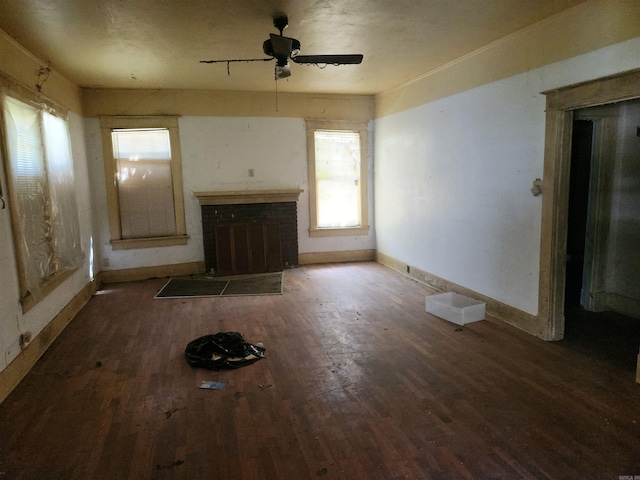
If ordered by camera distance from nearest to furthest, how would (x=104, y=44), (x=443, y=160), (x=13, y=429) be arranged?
(x=13, y=429) < (x=104, y=44) < (x=443, y=160)

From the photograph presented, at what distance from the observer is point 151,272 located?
6367 mm

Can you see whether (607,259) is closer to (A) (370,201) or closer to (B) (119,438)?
(A) (370,201)

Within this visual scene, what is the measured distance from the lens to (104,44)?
3895 millimetres

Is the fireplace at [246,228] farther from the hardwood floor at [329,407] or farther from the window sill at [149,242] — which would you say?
the hardwood floor at [329,407]

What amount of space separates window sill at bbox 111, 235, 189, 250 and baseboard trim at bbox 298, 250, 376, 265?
6.47 ft

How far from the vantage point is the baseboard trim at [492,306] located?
380cm

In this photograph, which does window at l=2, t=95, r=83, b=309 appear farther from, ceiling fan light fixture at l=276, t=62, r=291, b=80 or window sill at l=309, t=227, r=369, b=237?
window sill at l=309, t=227, r=369, b=237

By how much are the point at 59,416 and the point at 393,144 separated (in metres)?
5.37

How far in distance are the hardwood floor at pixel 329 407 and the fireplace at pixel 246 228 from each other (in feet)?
7.33

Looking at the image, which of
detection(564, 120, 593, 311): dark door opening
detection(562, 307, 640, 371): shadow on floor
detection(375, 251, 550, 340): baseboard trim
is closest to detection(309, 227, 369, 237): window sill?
detection(375, 251, 550, 340): baseboard trim

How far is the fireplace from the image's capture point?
6414 mm

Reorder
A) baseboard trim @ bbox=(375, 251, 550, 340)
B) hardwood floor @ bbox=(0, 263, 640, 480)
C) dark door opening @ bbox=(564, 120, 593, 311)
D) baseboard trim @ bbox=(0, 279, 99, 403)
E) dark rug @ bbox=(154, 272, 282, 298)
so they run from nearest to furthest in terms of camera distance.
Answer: hardwood floor @ bbox=(0, 263, 640, 480)
baseboard trim @ bbox=(0, 279, 99, 403)
baseboard trim @ bbox=(375, 251, 550, 340)
dark door opening @ bbox=(564, 120, 593, 311)
dark rug @ bbox=(154, 272, 282, 298)

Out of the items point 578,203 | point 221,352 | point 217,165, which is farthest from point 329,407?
point 217,165

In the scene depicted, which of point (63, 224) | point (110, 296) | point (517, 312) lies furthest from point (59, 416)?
point (517, 312)
